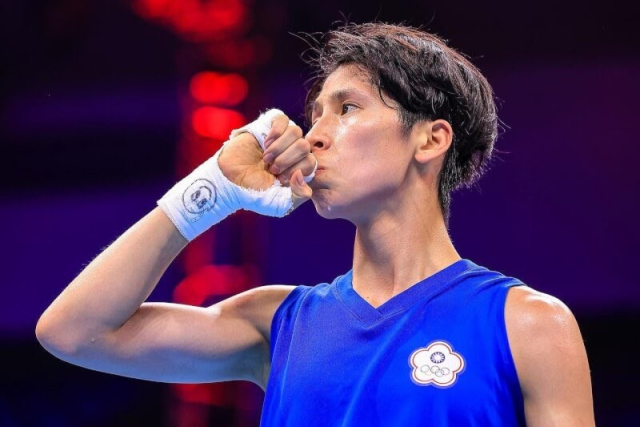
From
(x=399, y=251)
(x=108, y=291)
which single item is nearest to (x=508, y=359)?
(x=399, y=251)

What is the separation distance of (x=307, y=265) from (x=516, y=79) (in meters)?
0.97

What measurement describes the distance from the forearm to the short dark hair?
51 cm

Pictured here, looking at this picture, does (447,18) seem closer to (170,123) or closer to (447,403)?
(170,123)

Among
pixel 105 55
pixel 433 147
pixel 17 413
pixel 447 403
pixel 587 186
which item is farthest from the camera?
pixel 105 55

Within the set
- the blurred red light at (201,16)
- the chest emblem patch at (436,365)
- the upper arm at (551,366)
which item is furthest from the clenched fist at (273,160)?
the blurred red light at (201,16)

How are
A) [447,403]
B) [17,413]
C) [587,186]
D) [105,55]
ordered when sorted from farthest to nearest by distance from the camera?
[105,55] < [17,413] < [587,186] < [447,403]

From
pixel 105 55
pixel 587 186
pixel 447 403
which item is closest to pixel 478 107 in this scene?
pixel 447 403

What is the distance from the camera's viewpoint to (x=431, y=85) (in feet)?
6.08

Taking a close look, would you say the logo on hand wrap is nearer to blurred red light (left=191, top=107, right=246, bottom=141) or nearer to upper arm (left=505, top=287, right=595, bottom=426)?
upper arm (left=505, top=287, right=595, bottom=426)

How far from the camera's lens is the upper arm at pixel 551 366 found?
149 centimetres

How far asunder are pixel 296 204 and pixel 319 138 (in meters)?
0.13

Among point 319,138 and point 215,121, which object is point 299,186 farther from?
point 215,121

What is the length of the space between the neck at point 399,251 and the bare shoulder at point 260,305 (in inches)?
6.9

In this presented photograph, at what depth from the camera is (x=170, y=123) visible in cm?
353
